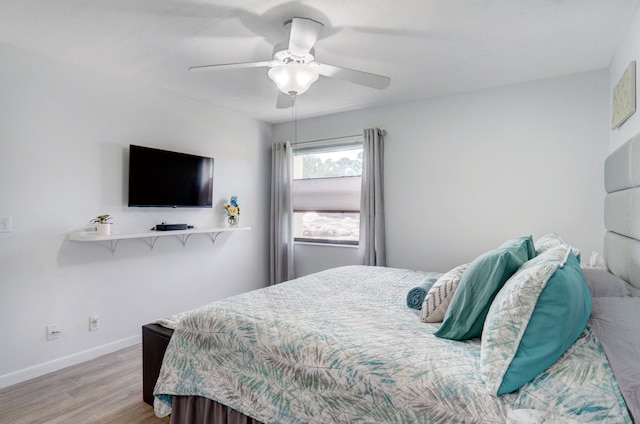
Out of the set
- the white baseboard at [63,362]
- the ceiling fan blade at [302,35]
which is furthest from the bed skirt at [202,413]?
the ceiling fan blade at [302,35]

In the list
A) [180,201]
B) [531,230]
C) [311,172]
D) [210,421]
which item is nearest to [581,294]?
[210,421]

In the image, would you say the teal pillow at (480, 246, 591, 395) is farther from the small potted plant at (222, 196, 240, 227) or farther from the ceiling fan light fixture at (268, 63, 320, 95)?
the small potted plant at (222, 196, 240, 227)

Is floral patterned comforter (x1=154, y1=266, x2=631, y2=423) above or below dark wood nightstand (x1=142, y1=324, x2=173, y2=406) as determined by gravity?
above

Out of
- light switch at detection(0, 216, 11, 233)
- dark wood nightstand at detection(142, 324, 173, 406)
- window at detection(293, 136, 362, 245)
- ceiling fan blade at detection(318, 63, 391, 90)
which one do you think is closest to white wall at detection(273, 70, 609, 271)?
window at detection(293, 136, 362, 245)

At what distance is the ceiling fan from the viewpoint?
6.64 ft

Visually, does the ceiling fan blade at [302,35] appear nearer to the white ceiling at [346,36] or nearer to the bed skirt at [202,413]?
the white ceiling at [346,36]

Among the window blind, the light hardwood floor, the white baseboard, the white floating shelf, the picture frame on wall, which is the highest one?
the picture frame on wall

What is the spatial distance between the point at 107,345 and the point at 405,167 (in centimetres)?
334

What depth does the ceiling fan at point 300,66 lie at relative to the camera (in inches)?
79.7

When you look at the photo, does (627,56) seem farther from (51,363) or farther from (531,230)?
(51,363)

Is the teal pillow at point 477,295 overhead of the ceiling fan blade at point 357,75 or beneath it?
beneath

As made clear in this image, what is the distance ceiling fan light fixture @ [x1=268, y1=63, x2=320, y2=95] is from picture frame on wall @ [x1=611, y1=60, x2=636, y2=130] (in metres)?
1.88

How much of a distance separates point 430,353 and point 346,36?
2027mm

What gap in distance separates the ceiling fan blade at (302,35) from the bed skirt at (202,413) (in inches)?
76.1
